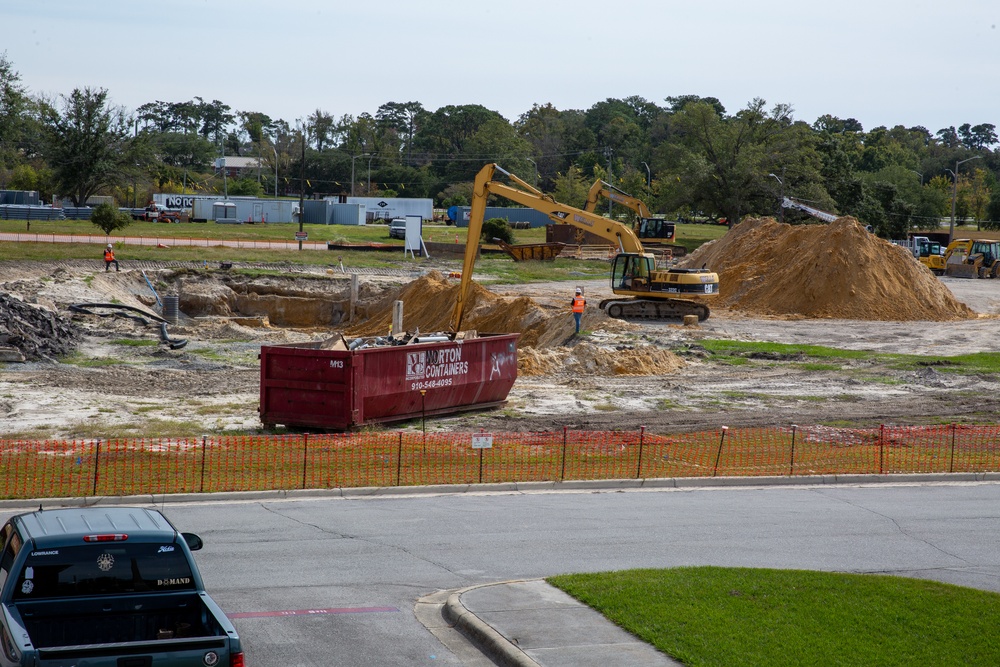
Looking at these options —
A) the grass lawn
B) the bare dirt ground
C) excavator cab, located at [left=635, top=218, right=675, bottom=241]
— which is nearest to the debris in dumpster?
the bare dirt ground

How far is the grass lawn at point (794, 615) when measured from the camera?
31.7ft

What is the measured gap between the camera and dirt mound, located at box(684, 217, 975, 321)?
162 ft

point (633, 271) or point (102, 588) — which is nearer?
point (102, 588)

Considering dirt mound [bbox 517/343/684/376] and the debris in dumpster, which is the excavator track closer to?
dirt mound [bbox 517/343/684/376]

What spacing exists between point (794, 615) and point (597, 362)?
75.4 feet

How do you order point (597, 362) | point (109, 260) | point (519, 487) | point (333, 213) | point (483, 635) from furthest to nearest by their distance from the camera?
1. point (333, 213)
2. point (109, 260)
3. point (597, 362)
4. point (519, 487)
5. point (483, 635)

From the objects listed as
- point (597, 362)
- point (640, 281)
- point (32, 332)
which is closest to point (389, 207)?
point (640, 281)

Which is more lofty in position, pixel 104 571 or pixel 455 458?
pixel 104 571

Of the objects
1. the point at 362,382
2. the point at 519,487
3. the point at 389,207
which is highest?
the point at 389,207

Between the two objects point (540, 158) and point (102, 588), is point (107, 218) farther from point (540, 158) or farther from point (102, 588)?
point (540, 158)

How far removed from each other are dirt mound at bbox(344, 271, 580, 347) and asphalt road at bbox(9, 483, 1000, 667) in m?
21.3

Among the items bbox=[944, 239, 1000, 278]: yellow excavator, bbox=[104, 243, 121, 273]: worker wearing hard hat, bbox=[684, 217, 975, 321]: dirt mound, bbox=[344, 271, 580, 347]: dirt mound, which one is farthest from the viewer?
bbox=[944, 239, 1000, 278]: yellow excavator

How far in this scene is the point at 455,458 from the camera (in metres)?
20.7

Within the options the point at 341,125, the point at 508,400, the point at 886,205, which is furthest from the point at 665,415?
the point at 341,125
